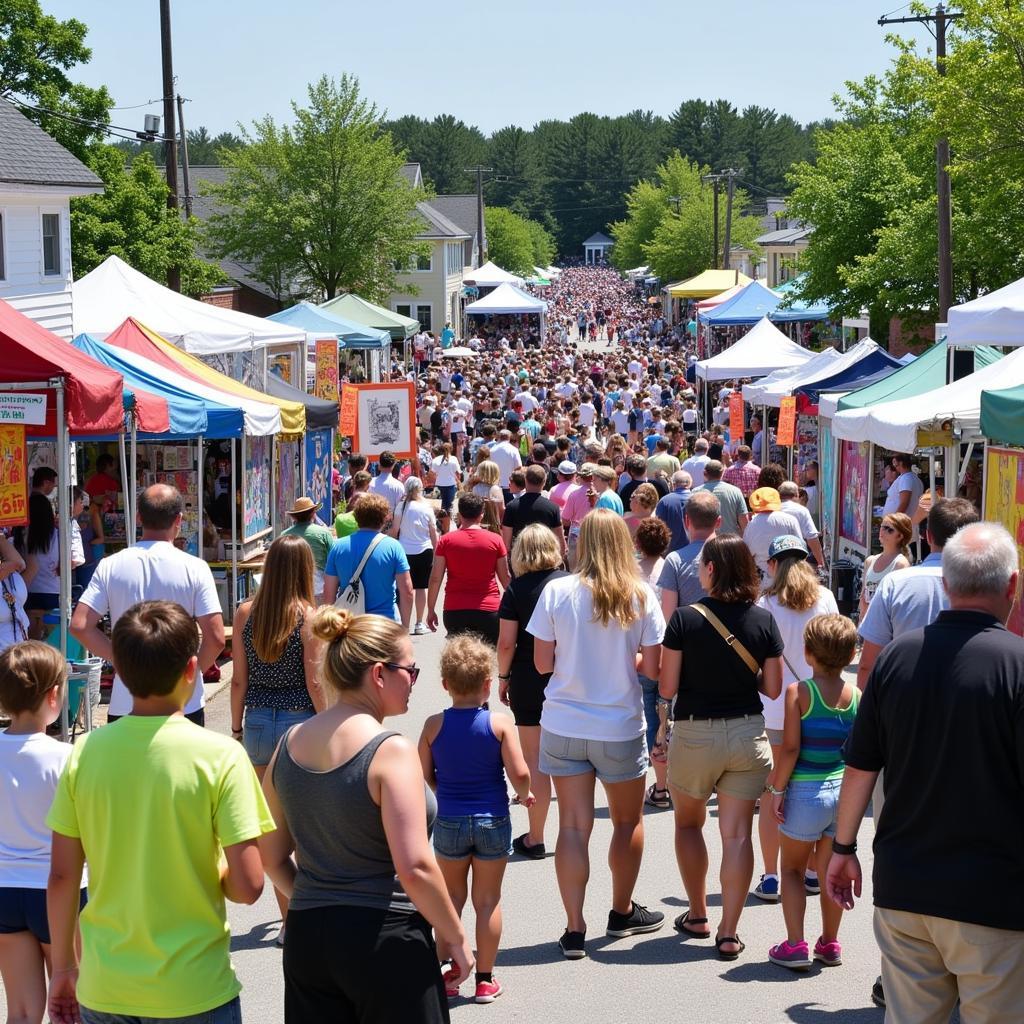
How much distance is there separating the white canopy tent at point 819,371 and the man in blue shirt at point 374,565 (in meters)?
11.2

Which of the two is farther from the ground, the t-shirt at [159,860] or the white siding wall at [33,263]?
the white siding wall at [33,263]

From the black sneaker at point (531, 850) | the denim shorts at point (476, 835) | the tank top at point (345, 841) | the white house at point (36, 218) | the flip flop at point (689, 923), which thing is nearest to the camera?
the tank top at point (345, 841)

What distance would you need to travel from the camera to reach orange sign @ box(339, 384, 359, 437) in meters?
19.4

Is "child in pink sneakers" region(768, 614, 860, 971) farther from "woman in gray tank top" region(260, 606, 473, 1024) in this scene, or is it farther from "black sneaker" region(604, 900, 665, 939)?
"woman in gray tank top" region(260, 606, 473, 1024)

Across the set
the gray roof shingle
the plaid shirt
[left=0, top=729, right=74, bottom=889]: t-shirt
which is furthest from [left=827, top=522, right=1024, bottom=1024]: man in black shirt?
the gray roof shingle

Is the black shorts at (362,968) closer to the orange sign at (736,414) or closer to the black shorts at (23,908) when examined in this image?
the black shorts at (23,908)

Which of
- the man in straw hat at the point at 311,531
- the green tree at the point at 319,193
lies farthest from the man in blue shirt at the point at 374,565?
the green tree at the point at 319,193

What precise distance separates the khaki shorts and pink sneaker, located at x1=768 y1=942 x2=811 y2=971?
23.7 inches

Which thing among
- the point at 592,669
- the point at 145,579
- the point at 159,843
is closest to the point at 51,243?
the point at 145,579

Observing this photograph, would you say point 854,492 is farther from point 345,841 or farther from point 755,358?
point 345,841

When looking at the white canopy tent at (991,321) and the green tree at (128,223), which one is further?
the green tree at (128,223)

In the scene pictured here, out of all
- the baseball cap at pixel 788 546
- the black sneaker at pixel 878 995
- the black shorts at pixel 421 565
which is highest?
the baseball cap at pixel 788 546

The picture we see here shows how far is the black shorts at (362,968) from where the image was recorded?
136 inches

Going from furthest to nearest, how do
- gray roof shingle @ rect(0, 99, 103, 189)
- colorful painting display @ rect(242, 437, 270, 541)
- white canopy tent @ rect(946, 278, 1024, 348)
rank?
gray roof shingle @ rect(0, 99, 103, 189), colorful painting display @ rect(242, 437, 270, 541), white canopy tent @ rect(946, 278, 1024, 348)
